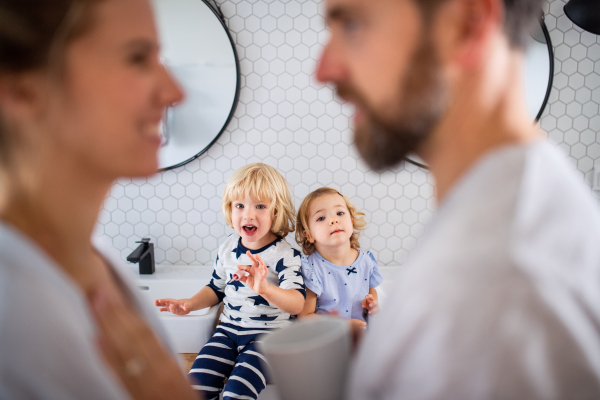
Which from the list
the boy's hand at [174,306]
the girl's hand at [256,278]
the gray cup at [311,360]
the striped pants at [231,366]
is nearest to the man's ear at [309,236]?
the girl's hand at [256,278]

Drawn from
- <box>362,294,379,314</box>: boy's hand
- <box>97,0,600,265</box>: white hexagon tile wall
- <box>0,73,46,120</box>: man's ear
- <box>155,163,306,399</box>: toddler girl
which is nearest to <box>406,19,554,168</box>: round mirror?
<box>97,0,600,265</box>: white hexagon tile wall

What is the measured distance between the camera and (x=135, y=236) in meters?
1.81

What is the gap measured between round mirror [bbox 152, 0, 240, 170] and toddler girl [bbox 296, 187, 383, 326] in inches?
21.8

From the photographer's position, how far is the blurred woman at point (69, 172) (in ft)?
1.25

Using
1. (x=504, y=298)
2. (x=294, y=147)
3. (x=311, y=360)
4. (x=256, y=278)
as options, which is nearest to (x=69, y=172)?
(x=311, y=360)

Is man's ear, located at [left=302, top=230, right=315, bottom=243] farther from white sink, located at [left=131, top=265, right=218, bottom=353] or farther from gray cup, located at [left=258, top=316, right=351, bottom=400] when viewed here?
gray cup, located at [left=258, top=316, right=351, bottom=400]

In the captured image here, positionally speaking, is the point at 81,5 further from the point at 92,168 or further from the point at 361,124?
the point at 361,124

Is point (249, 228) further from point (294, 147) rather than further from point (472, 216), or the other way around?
point (472, 216)

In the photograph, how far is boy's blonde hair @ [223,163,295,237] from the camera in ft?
4.94

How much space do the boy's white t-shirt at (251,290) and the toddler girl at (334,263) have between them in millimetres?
75

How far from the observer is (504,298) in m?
0.34

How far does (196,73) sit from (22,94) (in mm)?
1299

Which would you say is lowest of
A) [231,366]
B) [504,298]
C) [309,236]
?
[231,366]

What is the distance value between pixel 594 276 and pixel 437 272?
153 mm
